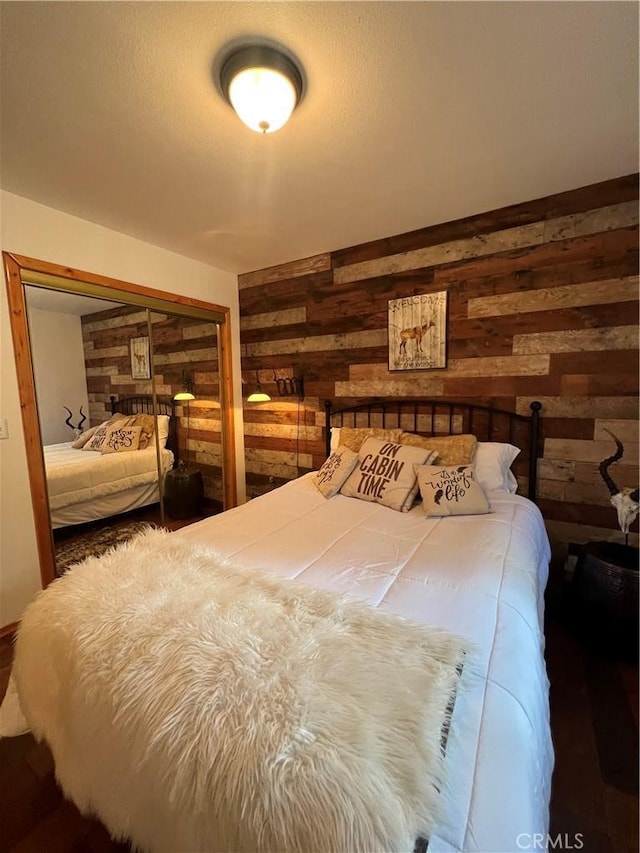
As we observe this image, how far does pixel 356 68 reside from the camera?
1.27m

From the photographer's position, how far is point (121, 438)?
2.72 metres

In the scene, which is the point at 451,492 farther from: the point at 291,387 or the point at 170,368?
the point at 170,368

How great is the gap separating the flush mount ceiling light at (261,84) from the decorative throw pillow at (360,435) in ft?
6.06

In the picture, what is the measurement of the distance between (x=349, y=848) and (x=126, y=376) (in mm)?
2855

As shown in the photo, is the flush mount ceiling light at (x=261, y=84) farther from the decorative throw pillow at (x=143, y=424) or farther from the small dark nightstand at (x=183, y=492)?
the small dark nightstand at (x=183, y=492)

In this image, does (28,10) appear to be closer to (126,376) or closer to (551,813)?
(126,376)

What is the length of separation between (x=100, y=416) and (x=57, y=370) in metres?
0.42

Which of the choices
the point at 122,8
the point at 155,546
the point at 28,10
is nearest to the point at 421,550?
the point at 155,546

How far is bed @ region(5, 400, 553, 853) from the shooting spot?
676mm

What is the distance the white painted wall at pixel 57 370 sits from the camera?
221 centimetres

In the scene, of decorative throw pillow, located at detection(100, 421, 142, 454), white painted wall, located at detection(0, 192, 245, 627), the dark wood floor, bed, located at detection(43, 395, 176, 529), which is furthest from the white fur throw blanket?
decorative throw pillow, located at detection(100, 421, 142, 454)

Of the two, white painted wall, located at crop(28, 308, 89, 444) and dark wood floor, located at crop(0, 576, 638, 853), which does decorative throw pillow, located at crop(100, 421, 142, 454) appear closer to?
white painted wall, located at crop(28, 308, 89, 444)

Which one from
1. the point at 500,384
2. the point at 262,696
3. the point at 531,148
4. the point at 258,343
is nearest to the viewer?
the point at 262,696

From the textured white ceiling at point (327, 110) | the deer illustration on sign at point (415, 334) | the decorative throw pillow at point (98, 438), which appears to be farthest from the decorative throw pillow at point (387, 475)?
the decorative throw pillow at point (98, 438)
